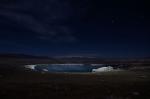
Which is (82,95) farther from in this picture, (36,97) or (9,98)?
(9,98)

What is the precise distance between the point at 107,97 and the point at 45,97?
357 centimetres

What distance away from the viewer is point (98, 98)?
13.5 metres

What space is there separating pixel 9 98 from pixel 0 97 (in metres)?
0.56

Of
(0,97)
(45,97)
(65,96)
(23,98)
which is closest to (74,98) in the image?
(65,96)

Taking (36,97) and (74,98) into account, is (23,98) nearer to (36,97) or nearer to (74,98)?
(36,97)

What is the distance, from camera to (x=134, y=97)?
13750 mm

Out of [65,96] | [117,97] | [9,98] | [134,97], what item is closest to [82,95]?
[65,96]

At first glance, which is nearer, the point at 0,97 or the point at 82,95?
the point at 0,97

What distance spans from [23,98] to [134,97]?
635cm

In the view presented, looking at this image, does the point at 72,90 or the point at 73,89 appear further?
the point at 73,89

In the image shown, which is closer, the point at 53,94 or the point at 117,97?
the point at 117,97

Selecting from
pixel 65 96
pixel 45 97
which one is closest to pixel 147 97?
pixel 65 96

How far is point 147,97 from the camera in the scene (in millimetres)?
13867

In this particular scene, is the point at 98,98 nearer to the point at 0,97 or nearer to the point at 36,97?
the point at 36,97
